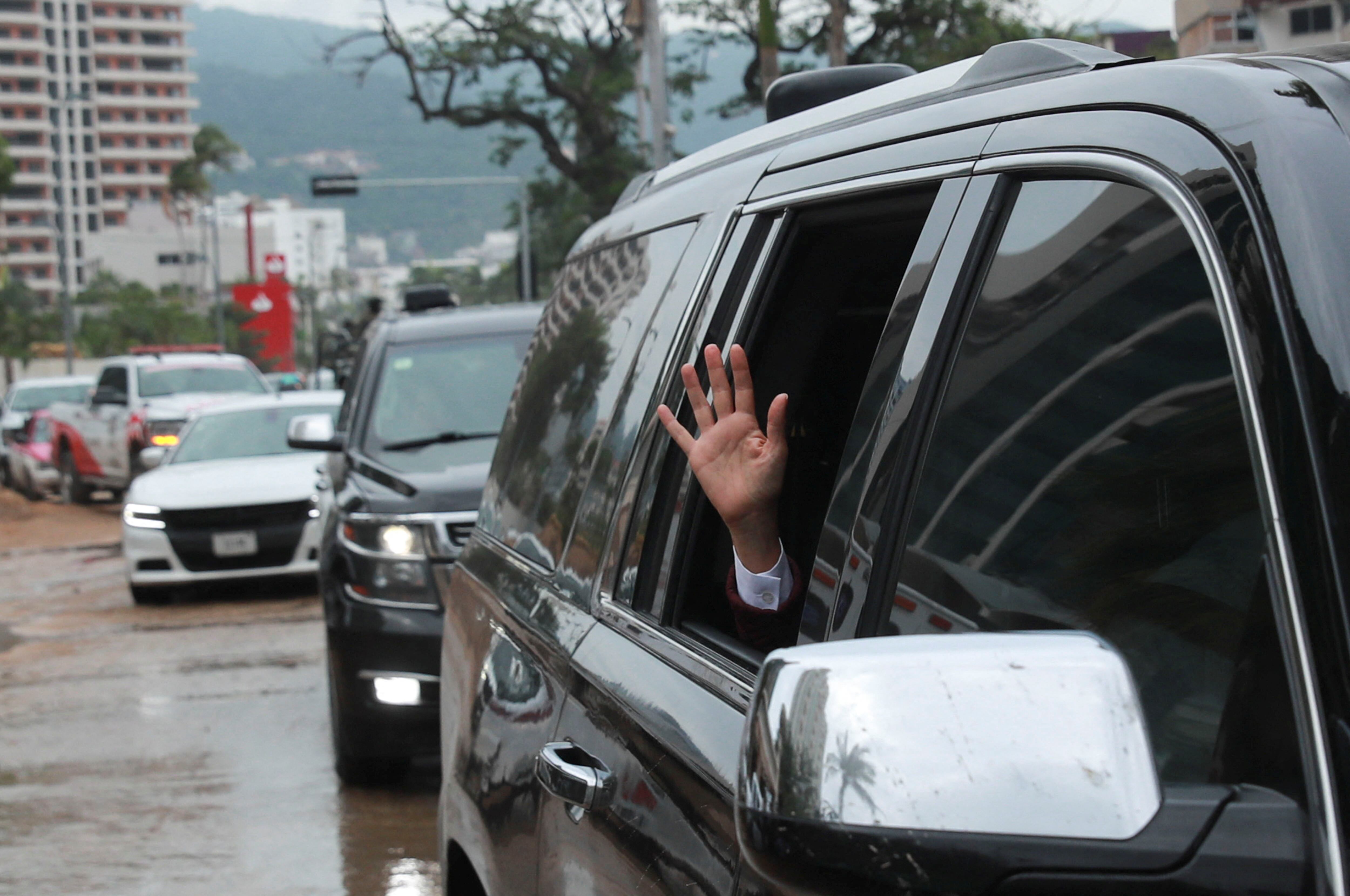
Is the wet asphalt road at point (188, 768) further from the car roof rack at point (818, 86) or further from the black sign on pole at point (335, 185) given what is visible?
the black sign on pole at point (335, 185)

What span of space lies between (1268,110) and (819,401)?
48.0 inches

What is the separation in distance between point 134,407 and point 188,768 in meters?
13.5

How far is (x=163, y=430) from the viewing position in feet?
62.8

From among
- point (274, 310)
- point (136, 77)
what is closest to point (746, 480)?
point (274, 310)

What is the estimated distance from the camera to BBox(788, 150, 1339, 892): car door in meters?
1.10

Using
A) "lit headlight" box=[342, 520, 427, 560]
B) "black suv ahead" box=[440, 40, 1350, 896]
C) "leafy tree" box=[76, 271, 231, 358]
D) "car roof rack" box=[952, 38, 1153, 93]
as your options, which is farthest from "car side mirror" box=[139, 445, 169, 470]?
"leafy tree" box=[76, 271, 231, 358]

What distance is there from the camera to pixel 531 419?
3.12 metres

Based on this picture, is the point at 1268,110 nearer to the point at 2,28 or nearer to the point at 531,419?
the point at 531,419

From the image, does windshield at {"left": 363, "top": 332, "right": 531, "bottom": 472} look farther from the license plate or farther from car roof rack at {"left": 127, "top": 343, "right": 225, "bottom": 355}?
car roof rack at {"left": 127, "top": 343, "right": 225, "bottom": 355}

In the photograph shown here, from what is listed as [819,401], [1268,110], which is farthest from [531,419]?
[1268,110]

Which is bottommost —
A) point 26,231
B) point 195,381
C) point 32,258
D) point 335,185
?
point 195,381

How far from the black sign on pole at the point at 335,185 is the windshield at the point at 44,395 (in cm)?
784

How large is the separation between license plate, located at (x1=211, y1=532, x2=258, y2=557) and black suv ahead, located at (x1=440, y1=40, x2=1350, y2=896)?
382 inches

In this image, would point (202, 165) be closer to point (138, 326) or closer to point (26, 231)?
point (138, 326)
